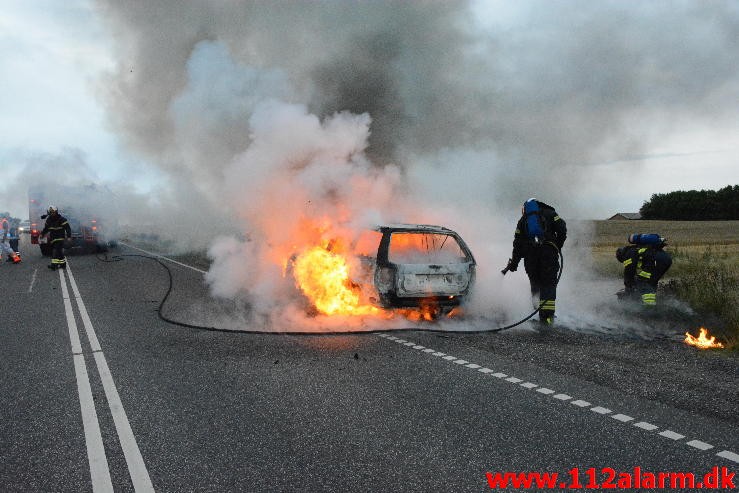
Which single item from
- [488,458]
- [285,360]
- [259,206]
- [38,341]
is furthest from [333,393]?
[259,206]

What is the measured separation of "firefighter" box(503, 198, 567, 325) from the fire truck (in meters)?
18.1

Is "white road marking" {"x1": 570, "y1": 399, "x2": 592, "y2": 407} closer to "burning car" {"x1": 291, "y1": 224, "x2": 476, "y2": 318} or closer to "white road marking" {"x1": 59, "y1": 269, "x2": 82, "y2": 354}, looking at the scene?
"burning car" {"x1": 291, "y1": 224, "x2": 476, "y2": 318}

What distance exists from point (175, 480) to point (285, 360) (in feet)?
9.68

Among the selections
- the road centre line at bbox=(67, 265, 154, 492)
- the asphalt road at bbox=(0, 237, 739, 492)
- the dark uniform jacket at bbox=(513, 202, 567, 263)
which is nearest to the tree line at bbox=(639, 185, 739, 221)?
the dark uniform jacket at bbox=(513, 202, 567, 263)

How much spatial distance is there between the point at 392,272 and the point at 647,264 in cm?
378

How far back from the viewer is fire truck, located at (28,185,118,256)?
22.3 meters

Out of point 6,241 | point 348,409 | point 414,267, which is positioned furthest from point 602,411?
point 6,241

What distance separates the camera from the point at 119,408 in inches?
184

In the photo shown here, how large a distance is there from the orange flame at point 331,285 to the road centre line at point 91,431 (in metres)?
3.40

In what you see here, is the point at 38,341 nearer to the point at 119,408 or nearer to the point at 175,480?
the point at 119,408

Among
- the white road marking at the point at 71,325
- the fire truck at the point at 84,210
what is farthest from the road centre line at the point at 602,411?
the fire truck at the point at 84,210

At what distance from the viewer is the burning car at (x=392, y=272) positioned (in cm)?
820

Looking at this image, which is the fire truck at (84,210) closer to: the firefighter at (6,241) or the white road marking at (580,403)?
the firefighter at (6,241)

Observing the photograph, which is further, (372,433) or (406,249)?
(406,249)
